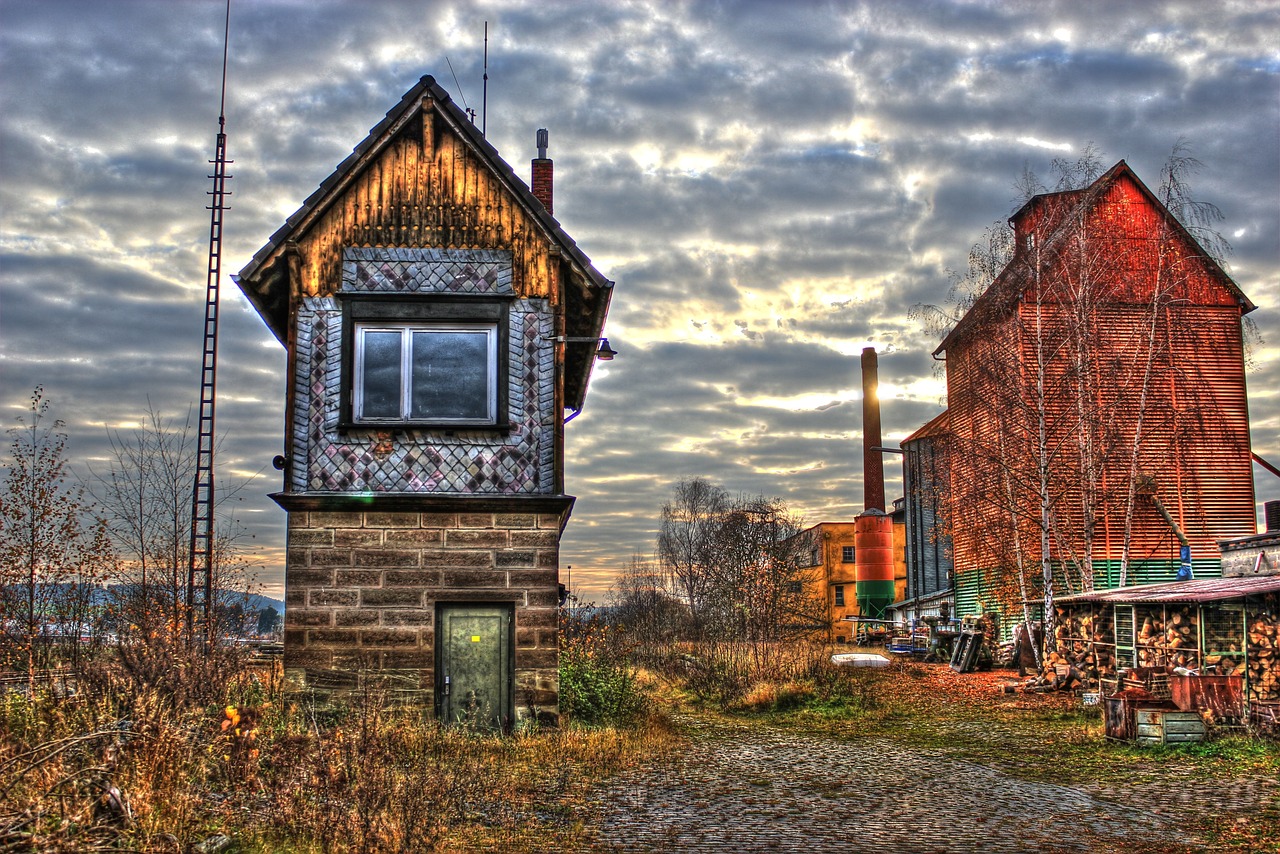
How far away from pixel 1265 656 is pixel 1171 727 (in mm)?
2986

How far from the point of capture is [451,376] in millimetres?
15148

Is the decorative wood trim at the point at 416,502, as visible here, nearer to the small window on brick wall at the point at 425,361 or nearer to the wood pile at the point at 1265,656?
the small window on brick wall at the point at 425,361

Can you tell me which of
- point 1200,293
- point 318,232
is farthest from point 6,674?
point 1200,293

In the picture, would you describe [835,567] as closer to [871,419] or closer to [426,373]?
[871,419]

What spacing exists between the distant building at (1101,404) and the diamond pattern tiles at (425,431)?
558 inches

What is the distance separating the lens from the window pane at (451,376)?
15039mm

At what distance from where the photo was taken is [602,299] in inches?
627

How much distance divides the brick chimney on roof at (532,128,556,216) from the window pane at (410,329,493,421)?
439 cm

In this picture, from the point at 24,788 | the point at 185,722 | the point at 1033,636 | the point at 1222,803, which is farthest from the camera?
the point at 1033,636

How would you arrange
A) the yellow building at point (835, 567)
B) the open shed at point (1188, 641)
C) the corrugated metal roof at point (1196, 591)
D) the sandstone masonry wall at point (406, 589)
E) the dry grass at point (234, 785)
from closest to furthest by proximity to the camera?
1. the dry grass at point (234, 785)
2. the sandstone masonry wall at point (406, 589)
3. the open shed at point (1188, 641)
4. the corrugated metal roof at point (1196, 591)
5. the yellow building at point (835, 567)

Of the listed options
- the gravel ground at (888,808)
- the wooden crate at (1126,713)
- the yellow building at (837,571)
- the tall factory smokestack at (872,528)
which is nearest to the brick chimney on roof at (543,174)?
the gravel ground at (888,808)

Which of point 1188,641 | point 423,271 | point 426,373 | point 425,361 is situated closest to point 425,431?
point 426,373

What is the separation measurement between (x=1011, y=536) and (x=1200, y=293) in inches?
385

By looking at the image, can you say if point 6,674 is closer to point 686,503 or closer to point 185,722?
point 185,722
